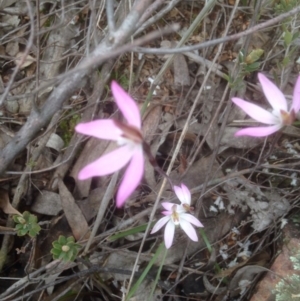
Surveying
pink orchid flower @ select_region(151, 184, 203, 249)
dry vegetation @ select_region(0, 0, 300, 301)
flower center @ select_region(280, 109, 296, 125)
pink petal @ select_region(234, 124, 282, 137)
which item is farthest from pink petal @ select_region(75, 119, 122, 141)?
dry vegetation @ select_region(0, 0, 300, 301)

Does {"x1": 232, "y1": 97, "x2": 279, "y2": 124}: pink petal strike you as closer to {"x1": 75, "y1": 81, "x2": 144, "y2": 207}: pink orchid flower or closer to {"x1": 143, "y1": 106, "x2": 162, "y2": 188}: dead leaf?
{"x1": 75, "y1": 81, "x2": 144, "y2": 207}: pink orchid flower

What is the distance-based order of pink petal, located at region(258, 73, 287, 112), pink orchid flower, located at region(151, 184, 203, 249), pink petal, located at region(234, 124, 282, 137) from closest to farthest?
pink petal, located at region(234, 124, 282, 137)
pink petal, located at region(258, 73, 287, 112)
pink orchid flower, located at region(151, 184, 203, 249)

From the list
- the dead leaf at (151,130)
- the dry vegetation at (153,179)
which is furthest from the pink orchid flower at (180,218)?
the dead leaf at (151,130)

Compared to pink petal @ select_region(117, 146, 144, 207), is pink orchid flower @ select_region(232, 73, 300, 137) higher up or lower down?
lower down

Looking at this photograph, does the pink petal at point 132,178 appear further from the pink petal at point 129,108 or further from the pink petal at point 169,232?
the pink petal at point 169,232

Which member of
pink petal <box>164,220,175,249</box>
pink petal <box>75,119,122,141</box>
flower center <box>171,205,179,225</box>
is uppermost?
pink petal <box>75,119,122,141</box>

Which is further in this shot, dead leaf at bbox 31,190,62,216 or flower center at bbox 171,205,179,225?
dead leaf at bbox 31,190,62,216

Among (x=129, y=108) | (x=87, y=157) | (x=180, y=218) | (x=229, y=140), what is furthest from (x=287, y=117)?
(x=87, y=157)

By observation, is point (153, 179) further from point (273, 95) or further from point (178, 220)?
point (273, 95)
